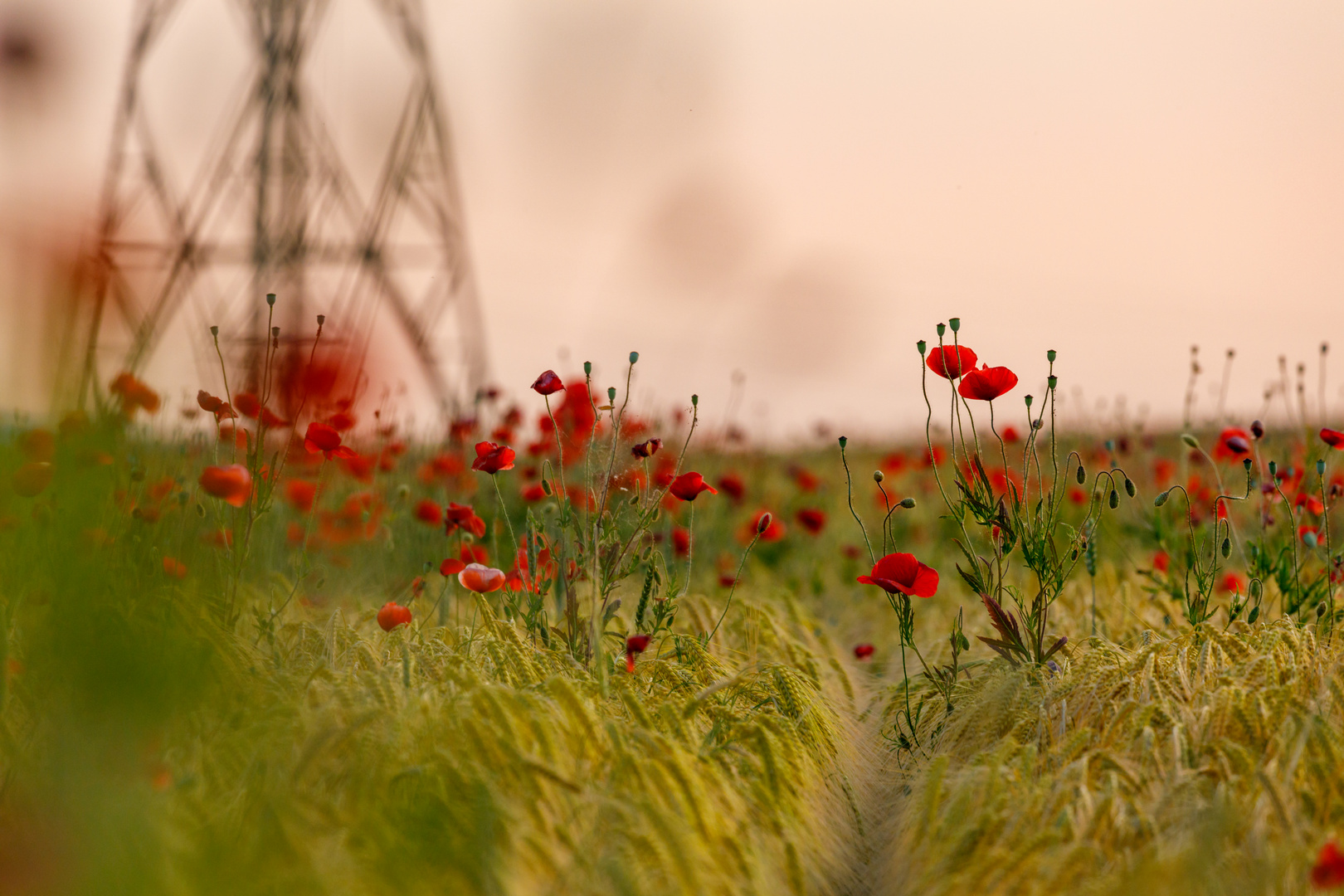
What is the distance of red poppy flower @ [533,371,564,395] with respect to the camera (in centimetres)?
290

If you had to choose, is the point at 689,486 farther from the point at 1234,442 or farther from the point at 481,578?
the point at 1234,442

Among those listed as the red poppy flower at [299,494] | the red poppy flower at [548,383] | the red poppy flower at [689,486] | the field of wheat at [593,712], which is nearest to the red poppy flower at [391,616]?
the field of wheat at [593,712]

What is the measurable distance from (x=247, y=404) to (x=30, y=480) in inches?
25.8

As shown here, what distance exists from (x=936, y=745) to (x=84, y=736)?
222 cm

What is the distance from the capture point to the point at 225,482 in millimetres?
2486

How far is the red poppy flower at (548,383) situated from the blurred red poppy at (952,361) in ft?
3.49

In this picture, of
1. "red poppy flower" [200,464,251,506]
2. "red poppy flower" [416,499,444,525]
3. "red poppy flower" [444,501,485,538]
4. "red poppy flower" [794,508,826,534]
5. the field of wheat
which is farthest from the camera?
"red poppy flower" [794,508,826,534]

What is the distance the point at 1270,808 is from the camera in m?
2.26

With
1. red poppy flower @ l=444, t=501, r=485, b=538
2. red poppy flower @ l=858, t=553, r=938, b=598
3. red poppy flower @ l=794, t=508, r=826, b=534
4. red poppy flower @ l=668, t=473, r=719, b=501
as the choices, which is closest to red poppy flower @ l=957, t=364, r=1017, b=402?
red poppy flower @ l=858, t=553, r=938, b=598

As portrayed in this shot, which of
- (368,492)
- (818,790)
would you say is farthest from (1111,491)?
(368,492)

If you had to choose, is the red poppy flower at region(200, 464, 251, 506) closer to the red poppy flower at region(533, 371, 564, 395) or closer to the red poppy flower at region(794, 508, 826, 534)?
the red poppy flower at region(533, 371, 564, 395)

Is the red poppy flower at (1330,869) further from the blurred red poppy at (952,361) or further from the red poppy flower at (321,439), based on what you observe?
Result: the red poppy flower at (321,439)

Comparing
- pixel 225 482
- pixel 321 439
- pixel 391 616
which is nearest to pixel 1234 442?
pixel 391 616

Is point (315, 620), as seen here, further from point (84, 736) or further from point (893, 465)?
point (893, 465)
